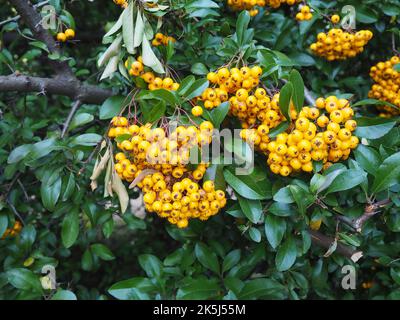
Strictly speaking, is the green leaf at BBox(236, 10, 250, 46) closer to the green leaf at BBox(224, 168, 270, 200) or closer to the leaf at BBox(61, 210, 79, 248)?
the green leaf at BBox(224, 168, 270, 200)

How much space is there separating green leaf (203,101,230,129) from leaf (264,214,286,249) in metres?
0.45

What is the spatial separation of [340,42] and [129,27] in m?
1.15

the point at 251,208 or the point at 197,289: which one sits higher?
the point at 251,208

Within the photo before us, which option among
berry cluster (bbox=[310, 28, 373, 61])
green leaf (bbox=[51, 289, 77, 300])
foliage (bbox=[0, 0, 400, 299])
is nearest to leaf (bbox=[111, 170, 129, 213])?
foliage (bbox=[0, 0, 400, 299])

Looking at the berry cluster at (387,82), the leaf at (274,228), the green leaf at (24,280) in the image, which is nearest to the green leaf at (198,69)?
the leaf at (274,228)

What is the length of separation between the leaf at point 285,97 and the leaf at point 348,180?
11.9 inches

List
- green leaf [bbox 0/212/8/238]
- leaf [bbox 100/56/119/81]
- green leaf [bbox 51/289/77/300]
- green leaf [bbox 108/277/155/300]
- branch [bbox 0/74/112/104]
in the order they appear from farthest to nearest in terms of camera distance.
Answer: green leaf [bbox 0/212/8/238] < branch [bbox 0/74/112/104] < green leaf [bbox 108/277/155/300] < green leaf [bbox 51/289/77/300] < leaf [bbox 100/56/119/81]

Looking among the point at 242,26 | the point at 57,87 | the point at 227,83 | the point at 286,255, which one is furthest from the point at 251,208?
the point at 57,87

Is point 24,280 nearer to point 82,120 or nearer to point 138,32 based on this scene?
point 82,120

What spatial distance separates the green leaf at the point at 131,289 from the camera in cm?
192

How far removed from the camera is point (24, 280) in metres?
1.95

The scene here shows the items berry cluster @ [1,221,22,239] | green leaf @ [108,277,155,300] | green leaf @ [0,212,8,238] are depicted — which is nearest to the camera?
green leaf @ [108,277,155,300]

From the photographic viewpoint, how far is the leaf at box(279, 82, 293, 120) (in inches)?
58.2
